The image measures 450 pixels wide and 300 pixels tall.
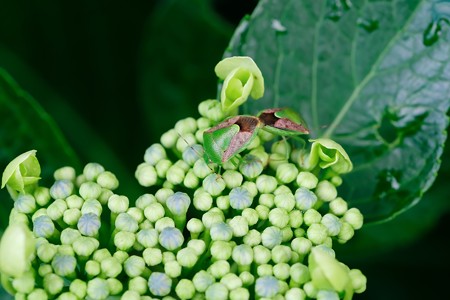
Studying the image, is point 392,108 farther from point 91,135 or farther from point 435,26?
point 91,135

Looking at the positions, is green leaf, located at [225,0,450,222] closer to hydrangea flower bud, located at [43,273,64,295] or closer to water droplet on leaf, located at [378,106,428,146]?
water droplet on leaf, located at [378,106,428,146]

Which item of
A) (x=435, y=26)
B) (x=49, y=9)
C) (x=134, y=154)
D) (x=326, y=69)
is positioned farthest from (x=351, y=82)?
(x=49, y=9)

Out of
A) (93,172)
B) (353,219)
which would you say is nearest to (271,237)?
(353,219)

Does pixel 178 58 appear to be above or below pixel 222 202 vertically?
above

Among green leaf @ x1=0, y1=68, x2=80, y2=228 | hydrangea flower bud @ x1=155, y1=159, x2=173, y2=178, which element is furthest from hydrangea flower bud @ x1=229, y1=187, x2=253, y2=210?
green leaf @ x1=0, y1=68, x2=80, y2=228

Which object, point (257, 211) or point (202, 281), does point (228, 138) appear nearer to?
point (257, 211)

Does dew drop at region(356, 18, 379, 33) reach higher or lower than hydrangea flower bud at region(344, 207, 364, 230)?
higher
